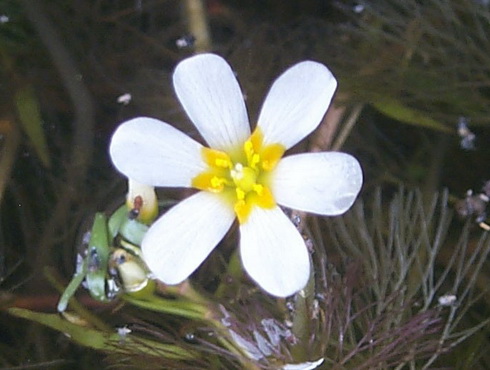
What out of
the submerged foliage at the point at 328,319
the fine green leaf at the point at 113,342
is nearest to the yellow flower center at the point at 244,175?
the submerged foliage at the point at 328,319

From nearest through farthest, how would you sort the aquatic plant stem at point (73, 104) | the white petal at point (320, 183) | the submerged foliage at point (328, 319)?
the white petal at point (320, 183)
the submerged foliage at point (328, 319)
the aquatic plant stem at point (73, 104)

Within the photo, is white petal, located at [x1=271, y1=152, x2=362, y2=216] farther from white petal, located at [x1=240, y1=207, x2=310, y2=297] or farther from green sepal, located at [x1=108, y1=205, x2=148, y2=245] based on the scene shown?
green sepal, located at [x1=108, y1=205, x2=148, y2=245]

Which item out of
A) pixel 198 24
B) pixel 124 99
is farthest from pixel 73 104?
pixel 198 24

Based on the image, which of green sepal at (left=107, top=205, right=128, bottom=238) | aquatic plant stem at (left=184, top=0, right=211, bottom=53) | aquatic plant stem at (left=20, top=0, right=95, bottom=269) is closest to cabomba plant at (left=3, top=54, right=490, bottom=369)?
green sepal at (left=107, top=205, right=128, bottom=238)

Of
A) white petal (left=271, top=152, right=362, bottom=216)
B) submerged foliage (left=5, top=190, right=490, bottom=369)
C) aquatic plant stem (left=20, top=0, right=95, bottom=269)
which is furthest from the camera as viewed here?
aquatic plant stem (left=20, top=0, right=95, bottom=269)

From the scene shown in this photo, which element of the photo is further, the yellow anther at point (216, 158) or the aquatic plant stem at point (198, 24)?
the aquatic plant stem at point (198, 24)

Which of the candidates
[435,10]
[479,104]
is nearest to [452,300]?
[479,104]

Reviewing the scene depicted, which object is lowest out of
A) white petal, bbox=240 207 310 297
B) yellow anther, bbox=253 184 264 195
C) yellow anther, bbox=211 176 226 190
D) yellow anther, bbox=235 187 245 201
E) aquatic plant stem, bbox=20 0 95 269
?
aquatic plant stem, bbox=20 0 95 269

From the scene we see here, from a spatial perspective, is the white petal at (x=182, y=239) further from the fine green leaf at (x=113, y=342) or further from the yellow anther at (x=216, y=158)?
the fine green leaf at (x=113, y=342)
